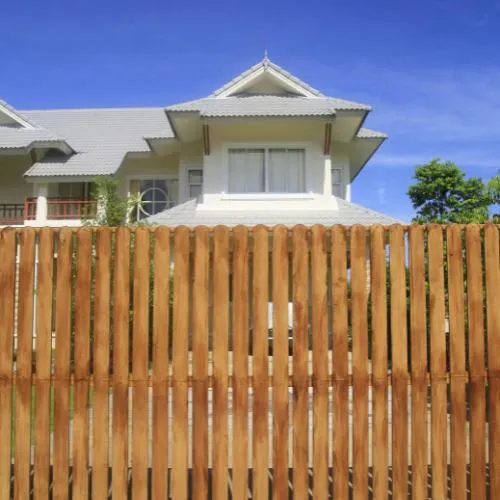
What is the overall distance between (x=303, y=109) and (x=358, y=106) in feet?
5.18

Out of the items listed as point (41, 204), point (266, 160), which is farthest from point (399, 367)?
point (41, 204)

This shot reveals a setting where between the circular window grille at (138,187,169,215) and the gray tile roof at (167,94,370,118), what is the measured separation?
389 centimetres

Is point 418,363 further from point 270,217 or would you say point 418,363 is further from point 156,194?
point 156,194

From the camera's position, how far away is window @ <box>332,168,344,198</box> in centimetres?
1669

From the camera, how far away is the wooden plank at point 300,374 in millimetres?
3674

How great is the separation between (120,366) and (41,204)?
1453 cm

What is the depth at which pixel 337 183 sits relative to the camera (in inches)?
659

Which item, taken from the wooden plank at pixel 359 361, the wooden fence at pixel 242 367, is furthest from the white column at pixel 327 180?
the wooden plank at pixel 359 361

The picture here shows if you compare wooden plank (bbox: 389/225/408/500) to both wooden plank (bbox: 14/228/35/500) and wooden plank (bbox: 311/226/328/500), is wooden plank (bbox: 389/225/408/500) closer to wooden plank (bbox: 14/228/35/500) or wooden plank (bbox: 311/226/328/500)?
wooden plank (bbox: 311/226/328/500)

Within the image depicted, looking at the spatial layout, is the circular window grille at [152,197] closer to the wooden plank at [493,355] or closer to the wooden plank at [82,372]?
the wooden plank at [82,372]

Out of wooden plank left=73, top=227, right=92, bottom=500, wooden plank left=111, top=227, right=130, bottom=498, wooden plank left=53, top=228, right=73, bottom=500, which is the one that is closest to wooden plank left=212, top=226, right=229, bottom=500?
wooden plank left=111, top=227, right=130, bottom=498

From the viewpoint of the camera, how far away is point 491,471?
3.76 meters

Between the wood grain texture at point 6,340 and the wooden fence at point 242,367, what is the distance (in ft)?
0.04

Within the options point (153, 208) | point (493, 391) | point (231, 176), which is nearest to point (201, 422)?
point (493, 391)
